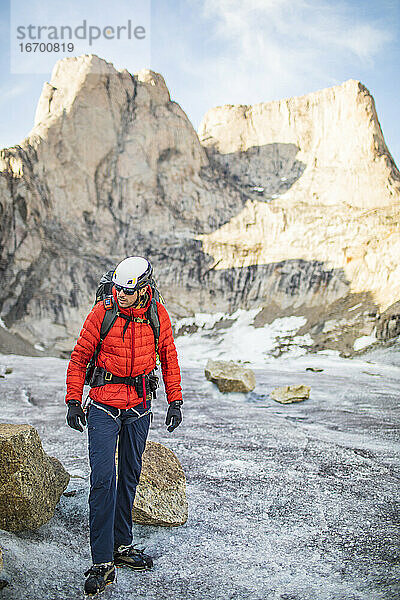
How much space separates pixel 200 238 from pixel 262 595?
128 feet

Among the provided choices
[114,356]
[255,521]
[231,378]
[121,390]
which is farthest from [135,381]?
[231,378]

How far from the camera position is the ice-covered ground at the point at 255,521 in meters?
2.61

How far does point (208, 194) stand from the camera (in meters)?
43.4

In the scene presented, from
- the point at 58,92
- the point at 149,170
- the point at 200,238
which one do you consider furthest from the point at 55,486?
the point at 58,92

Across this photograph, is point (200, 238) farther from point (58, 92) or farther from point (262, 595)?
point (262, 595)

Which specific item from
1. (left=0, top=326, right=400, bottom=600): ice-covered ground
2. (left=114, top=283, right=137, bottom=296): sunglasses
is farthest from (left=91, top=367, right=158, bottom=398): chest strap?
(left=0, top=326, right=400, bottom=600): ice-covered ground

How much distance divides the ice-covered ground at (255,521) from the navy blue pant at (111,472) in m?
0.26

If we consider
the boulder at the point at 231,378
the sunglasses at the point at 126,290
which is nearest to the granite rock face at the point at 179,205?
the boulder at the point at 231,378

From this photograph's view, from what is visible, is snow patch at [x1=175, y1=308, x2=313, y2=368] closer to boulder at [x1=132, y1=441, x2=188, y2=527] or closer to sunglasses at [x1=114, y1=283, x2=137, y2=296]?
boulder at [x1=132, y1=441, x2=188, y2=527]

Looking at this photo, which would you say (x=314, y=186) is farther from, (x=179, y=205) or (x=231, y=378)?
(x=231, y=378)

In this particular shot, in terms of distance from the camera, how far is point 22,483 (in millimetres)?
3029

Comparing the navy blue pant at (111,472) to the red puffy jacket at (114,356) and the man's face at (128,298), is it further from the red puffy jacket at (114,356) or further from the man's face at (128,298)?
the man's face at (128,298)

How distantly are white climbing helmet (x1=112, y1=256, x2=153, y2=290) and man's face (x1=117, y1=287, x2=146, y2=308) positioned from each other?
0.14 ft

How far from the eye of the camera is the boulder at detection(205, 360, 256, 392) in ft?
33.0
